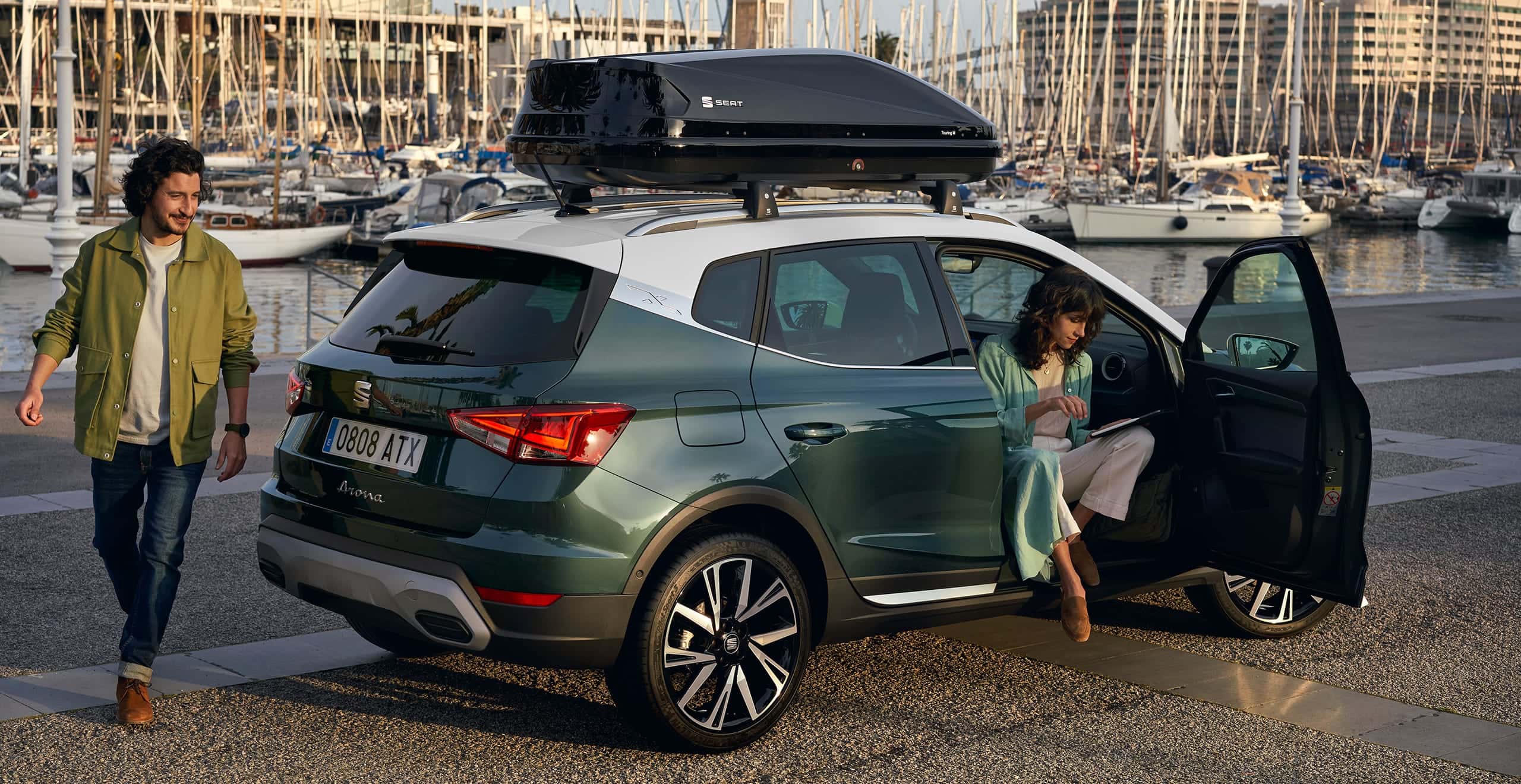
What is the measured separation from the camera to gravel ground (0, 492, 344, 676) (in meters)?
6.02

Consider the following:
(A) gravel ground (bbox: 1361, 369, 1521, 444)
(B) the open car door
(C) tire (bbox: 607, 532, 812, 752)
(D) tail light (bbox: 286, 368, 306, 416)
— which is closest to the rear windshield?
(D) tail light (bbox: 286, 368, 306, 416)

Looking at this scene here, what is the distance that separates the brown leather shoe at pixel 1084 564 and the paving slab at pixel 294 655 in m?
2.51

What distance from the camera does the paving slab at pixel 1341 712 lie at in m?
5.33

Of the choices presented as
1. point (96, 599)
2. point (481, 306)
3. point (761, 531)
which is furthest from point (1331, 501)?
point (96, 599)

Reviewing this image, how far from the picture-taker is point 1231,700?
5590 mm

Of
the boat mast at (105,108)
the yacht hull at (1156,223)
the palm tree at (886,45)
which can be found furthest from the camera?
the palm tree at (886,45)

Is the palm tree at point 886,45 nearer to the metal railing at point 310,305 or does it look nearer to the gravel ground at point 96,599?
the metal railing at point 310,305

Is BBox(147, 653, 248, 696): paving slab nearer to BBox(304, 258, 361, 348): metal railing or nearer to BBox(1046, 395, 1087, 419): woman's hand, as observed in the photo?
BBox(1046, 395, 1087, 419): woman's hand

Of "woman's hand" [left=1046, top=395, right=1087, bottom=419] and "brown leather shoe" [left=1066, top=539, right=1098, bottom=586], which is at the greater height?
"woman's hand" [left=1046, top=395, right=1087, bottom=419]

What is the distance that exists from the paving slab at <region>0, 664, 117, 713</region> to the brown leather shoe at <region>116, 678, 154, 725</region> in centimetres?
26

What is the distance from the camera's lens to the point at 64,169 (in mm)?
15195

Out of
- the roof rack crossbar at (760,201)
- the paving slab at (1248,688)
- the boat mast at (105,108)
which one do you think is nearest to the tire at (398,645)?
the roof rack crossbar at (760,201)

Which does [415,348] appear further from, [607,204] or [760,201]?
[760,201]

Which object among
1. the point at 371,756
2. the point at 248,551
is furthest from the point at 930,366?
the point at 248,551
